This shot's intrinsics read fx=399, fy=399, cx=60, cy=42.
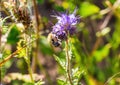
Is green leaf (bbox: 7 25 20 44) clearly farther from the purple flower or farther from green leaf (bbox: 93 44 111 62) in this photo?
the purple flower

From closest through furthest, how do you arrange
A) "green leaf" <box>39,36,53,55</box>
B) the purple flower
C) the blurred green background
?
the purple flower → the blurred green background → "green leaf" <box>39,36,53,55</box>

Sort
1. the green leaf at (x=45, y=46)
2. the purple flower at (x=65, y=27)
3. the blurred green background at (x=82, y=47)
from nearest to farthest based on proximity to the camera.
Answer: the purple flower at (x=65, y=27) < the blurred green background at (x=82, y=47) < the green leaf at (x=45, y=46)

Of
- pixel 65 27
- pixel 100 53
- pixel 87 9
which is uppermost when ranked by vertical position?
pixel 87 9

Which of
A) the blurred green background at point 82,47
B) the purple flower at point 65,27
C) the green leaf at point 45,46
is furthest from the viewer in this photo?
the green leaf at point 45,46

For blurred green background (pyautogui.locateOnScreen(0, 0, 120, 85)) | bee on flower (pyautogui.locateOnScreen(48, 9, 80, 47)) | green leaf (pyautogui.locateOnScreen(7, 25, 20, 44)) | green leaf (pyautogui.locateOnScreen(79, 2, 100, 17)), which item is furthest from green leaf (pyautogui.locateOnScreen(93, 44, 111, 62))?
bee on flower (pyautogui.locateOnScreen(48, 9, 80, 47))

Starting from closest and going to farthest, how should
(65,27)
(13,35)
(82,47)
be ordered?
1. (65,27)
2. (13,35)
3. (82,47)

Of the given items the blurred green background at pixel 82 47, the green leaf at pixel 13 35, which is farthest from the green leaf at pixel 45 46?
the green leaf at pixel 13 35

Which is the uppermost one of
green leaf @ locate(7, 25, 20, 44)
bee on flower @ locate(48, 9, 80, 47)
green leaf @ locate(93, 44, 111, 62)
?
green leaf @ locate(7, 25, 20, 44)

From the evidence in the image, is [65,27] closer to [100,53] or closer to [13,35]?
[13,35]

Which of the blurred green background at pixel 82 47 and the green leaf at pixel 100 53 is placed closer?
the blurred green background at pixel 82 47

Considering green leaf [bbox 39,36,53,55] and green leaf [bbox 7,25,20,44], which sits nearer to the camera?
green leaf [bbox 7,25,20,44]

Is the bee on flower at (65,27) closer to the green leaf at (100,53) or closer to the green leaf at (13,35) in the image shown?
the green leaf at (13,35)

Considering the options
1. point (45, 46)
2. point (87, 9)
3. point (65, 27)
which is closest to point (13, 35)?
point (45, 46)
